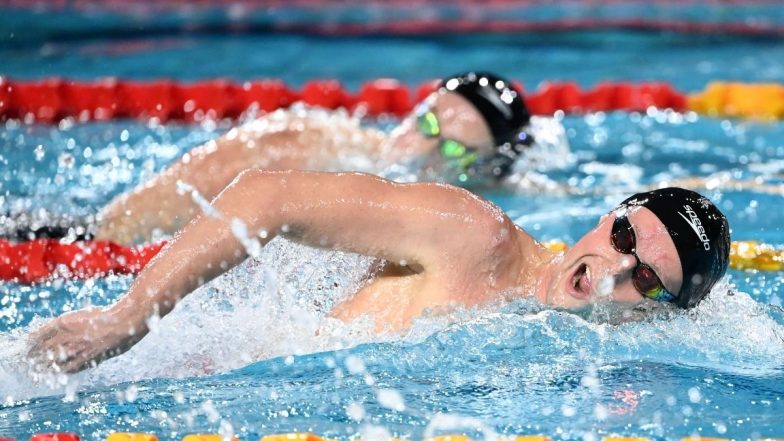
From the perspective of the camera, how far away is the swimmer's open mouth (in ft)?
8.63

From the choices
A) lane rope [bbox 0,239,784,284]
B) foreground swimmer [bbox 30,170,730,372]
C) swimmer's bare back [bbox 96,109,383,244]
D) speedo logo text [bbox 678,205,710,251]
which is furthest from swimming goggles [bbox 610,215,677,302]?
swimmer's bare back [bbox 96,109,383,244]

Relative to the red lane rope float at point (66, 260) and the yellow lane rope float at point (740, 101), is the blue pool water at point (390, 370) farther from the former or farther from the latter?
the yellow lane rope float at point (740, 101)

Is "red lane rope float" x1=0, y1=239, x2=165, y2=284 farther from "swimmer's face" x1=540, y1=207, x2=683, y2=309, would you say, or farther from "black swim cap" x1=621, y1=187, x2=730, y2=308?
"black swim cap" x1=621, y1=187, x2=730, y2=308

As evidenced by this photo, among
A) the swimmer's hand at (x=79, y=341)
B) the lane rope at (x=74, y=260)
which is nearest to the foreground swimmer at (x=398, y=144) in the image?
the lane rope at (x=74, y=260)

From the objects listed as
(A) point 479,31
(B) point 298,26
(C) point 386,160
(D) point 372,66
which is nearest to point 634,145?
(C) point 386,160

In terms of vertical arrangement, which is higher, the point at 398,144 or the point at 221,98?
the point at 221,98

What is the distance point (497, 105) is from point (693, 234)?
1605mm

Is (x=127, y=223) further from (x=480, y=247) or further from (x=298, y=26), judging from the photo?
(x=298, y=26)

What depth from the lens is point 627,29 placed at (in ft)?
26.6

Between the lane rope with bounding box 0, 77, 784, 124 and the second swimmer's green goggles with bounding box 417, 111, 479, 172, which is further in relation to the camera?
the lane rope with bounding box 0, 77, 784, 124

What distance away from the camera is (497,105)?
4113 millimetres

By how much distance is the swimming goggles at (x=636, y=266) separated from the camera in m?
2.60

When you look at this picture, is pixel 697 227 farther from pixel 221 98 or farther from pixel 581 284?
pixel 221 98

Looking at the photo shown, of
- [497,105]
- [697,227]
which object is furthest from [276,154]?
[697,227]
